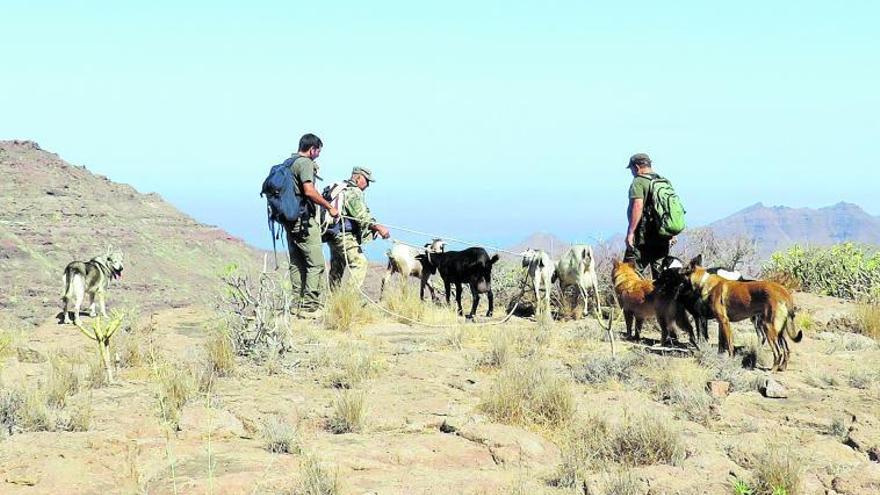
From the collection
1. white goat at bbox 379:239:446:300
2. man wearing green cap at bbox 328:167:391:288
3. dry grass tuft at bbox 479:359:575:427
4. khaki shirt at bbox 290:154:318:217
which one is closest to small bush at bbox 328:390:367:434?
dry grass tuft at bbox 479:359:575:427

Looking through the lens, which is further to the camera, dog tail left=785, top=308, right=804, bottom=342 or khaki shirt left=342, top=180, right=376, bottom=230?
khaki shirt left=342, top=180, right=376, bottom=230

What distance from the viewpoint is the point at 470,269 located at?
45.6ft

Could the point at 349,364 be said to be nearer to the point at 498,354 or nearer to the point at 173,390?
the point at 498,354

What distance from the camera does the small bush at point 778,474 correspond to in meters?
6.09

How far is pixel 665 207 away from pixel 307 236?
4.14 meters

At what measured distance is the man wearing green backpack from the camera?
34.4 ft

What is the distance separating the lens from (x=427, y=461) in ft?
21.5

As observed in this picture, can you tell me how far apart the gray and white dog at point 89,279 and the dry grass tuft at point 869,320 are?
9.52 metres

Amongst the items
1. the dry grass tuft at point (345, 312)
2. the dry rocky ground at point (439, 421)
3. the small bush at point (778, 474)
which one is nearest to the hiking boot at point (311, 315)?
the dry grass tuft at point (345, 312)

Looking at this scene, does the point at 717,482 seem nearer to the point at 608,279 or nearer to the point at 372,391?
the point at 372,391

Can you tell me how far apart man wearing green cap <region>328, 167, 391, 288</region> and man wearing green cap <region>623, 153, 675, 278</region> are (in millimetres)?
3443

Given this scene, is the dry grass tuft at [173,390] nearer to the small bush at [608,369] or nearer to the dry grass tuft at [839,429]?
the small bush at [608,369]

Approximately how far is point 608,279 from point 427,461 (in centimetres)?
863

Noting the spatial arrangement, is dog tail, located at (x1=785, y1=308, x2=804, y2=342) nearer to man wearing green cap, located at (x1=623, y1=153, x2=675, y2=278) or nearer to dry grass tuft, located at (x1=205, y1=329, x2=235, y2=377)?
man wearing green cap, located at (x1=623, y1=153, x2=675, y2=278)
